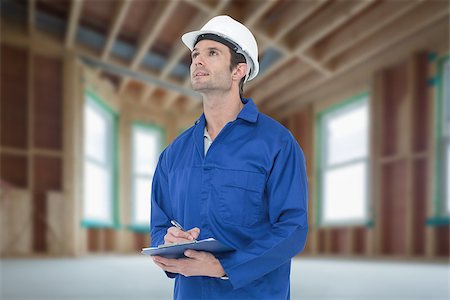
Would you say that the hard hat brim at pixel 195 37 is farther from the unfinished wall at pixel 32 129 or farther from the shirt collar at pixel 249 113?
the unfinished wall at pixel 32 129

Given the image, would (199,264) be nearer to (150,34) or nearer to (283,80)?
(150,34)

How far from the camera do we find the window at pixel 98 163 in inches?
324

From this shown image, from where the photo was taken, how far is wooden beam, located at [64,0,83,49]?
6306mm

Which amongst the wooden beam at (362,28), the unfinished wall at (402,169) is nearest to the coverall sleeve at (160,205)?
the wooden beam at (362,28)

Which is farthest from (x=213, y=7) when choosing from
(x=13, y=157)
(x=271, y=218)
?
(x=271, y=218)

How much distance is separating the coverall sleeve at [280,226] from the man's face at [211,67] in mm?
255

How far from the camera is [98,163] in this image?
8.75m

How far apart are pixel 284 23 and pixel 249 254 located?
19.6ft

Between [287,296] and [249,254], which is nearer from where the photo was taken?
[249,254]

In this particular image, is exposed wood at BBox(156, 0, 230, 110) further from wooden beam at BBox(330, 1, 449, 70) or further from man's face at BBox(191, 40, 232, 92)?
man's face at BBox(191, 40, 232, 92)

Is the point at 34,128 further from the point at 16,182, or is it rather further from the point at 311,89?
the point at 311,89

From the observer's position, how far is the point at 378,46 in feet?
23.1

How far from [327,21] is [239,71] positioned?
5.64 meters

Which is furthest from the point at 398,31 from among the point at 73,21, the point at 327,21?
the point at 73,21
